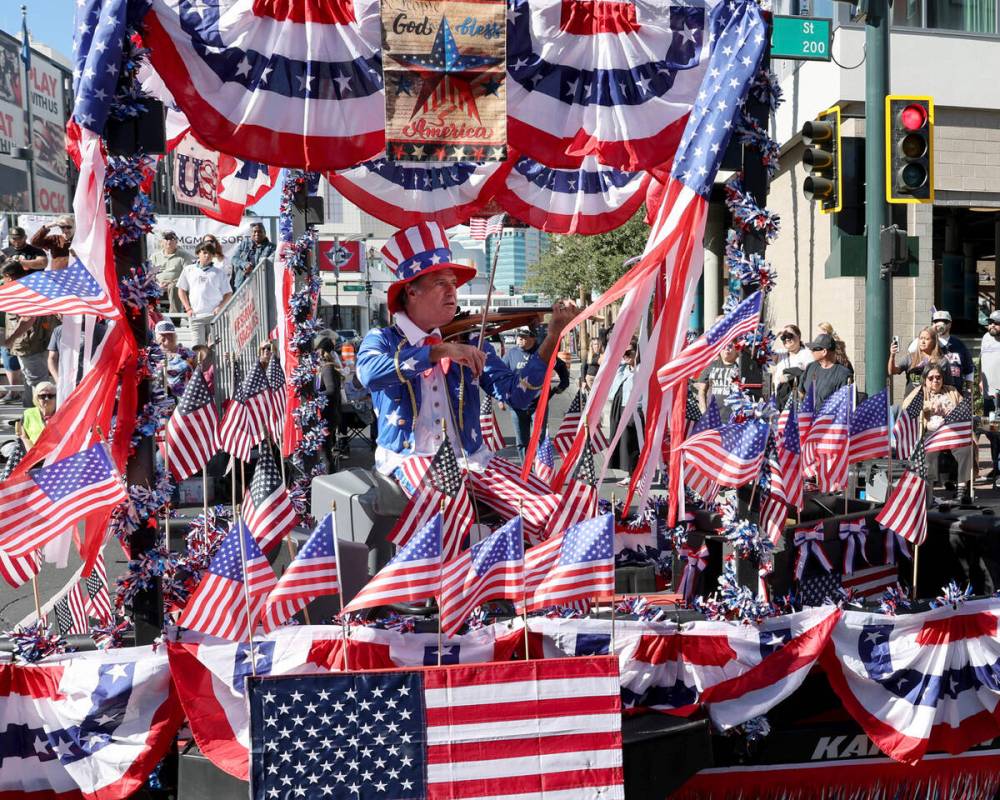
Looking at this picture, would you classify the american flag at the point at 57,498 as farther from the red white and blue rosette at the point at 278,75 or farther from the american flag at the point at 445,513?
the red white and blue rosette at the point at 278,75

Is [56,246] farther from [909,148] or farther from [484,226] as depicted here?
[909,148]

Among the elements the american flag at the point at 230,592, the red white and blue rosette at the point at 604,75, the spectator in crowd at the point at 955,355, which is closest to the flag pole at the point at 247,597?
the american flag at the point at 230,592

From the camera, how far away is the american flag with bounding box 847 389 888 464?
5949 mm

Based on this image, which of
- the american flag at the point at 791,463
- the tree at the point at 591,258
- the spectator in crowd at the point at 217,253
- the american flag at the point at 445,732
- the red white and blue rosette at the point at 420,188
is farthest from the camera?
the tree at the point at 591,258

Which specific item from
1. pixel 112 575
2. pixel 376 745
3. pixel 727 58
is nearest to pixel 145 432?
pixel 376 745

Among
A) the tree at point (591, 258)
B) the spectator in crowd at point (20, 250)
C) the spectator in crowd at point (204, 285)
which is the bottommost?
the spectator in crowd at point (204, 285)

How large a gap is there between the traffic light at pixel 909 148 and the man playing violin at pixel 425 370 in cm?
Answer: 518

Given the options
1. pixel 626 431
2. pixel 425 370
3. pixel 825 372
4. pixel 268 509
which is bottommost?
pixel 626 431

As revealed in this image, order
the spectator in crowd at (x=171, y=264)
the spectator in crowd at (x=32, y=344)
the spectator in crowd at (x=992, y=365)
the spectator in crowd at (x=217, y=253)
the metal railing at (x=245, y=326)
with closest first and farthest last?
the metal railing at (x=245, y=326), the spectator in crowd at (x=32, y=344), the spectator in crowd at (x=992, y=365), the spectator in crowd at (x=217, y=253), the spectator in crowd at (x=171, y=264)

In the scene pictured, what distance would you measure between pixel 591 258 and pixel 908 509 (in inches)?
1216

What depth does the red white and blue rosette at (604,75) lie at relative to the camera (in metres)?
5.24

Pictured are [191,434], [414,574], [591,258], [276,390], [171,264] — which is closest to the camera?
[414,574]

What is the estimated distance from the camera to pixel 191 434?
212 inches

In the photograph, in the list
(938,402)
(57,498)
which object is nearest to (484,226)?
(57,498)
